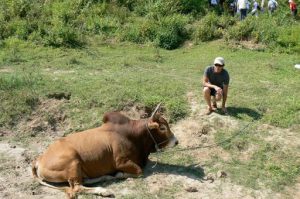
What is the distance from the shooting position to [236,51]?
1634 cm

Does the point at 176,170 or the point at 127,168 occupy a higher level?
the point at 127,168

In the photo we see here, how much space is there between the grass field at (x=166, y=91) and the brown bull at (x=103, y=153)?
1.67 ft

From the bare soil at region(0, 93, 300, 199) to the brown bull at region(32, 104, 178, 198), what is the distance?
21 centimetres

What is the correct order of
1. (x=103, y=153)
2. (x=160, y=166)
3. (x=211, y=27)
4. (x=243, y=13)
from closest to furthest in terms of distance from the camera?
(x=103, y=153), (x=160, y=166), (x=211, y=27), (x=243, y=13)

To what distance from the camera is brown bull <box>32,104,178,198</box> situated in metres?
7.25

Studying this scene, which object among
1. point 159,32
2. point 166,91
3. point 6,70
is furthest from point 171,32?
point 166,91

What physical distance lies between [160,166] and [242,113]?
8.13ft

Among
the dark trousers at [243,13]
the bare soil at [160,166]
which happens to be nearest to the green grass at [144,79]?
the bare soil at [160,166]

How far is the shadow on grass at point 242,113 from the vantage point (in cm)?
965

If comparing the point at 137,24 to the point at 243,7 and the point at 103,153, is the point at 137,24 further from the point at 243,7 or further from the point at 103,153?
the point at 103,153

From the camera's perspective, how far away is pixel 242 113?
32.1 feet

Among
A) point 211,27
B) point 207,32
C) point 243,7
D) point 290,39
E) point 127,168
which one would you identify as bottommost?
point 127,168

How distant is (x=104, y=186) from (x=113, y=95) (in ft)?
10.4

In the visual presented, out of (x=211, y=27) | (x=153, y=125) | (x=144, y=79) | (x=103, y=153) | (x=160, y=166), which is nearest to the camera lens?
(x=103, y=153)
